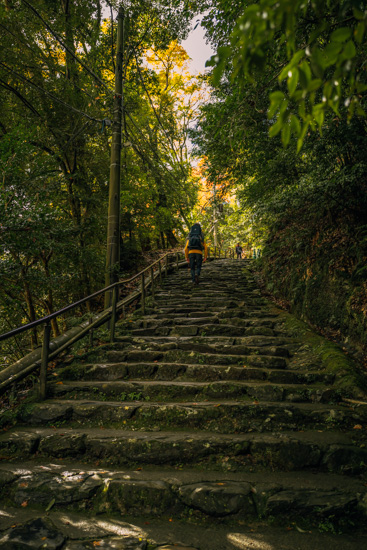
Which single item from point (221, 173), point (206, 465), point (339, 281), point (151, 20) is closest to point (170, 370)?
point (206, 465)

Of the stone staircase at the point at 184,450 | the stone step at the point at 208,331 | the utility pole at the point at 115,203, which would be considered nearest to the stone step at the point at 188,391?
the stone staircase at the point at 184,450

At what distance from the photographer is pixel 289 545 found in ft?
6.69

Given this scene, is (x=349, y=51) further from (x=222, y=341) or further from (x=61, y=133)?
(x=61, y=133)

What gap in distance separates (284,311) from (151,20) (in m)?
10.8

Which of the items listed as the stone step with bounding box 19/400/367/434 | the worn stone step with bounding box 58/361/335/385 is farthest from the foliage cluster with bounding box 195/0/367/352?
the worn stone step with bounding box 58/361/335/385

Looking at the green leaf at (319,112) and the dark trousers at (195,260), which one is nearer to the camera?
the green leaf at (319,112)

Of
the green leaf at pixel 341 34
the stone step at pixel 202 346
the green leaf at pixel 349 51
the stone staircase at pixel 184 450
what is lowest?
the stone staircase at pixel 184 450

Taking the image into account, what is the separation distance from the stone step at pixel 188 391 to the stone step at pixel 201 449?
1.92 ft

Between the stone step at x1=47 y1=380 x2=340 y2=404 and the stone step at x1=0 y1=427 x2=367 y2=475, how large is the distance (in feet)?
1.92

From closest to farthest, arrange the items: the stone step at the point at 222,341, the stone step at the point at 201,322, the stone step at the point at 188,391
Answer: the stone step at the point at 188,391 → the stone step at the point at 222,341 → the stone step at the point at 201,322

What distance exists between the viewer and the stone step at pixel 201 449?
8.87ft

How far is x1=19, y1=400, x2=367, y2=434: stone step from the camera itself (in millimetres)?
3154

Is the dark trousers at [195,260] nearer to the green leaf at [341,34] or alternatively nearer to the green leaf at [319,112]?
the green leaf at [319,112]

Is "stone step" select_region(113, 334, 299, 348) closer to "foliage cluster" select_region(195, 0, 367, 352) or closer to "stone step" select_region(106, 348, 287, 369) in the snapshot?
"stone step" select_region(106, 348, 287, 369)
